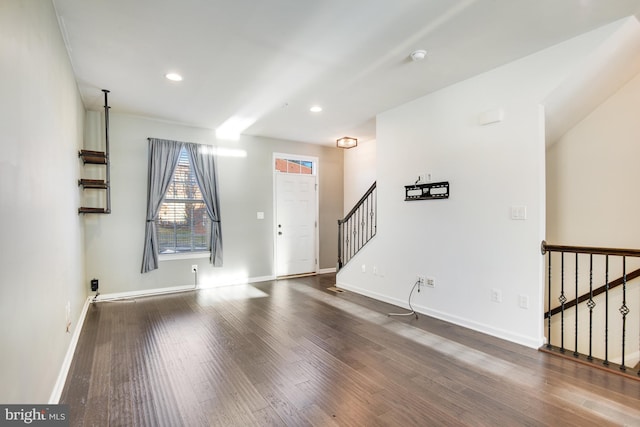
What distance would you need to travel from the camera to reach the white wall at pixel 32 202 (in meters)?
1.31

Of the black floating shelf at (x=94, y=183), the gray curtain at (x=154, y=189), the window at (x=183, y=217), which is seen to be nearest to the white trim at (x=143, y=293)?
the gray curtain at (x=154, y=189)

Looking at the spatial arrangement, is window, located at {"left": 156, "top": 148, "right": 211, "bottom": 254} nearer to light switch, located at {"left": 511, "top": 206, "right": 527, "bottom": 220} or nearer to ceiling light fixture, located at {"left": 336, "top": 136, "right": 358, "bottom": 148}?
ceiling light fixture, located at {"left": 336, "top": 136, "right": 358, "bottom": 148}

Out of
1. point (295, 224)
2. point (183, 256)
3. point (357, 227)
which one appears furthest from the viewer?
point (295, 224)

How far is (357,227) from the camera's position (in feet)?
19.3

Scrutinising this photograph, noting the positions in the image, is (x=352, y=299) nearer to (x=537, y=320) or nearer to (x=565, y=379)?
(x=537, y=320)

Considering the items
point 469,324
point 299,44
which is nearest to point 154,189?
point 299,44

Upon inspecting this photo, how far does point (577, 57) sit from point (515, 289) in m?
2.10

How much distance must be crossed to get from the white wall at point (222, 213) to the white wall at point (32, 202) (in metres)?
1.93

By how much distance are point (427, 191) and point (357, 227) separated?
7.33 feet

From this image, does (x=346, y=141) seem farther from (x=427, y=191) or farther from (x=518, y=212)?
(x=518, y=212)

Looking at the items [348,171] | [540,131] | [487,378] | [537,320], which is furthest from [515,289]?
[348,171]

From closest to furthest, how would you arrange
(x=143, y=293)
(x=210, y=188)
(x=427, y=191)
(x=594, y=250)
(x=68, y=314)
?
(x=594, y=250), (x=68, y=314), (x=427, y=191), (x=143, y=293), (x=210, y=188)

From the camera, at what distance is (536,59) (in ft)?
9.36

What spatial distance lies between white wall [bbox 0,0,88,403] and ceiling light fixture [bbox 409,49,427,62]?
2.67 meters
